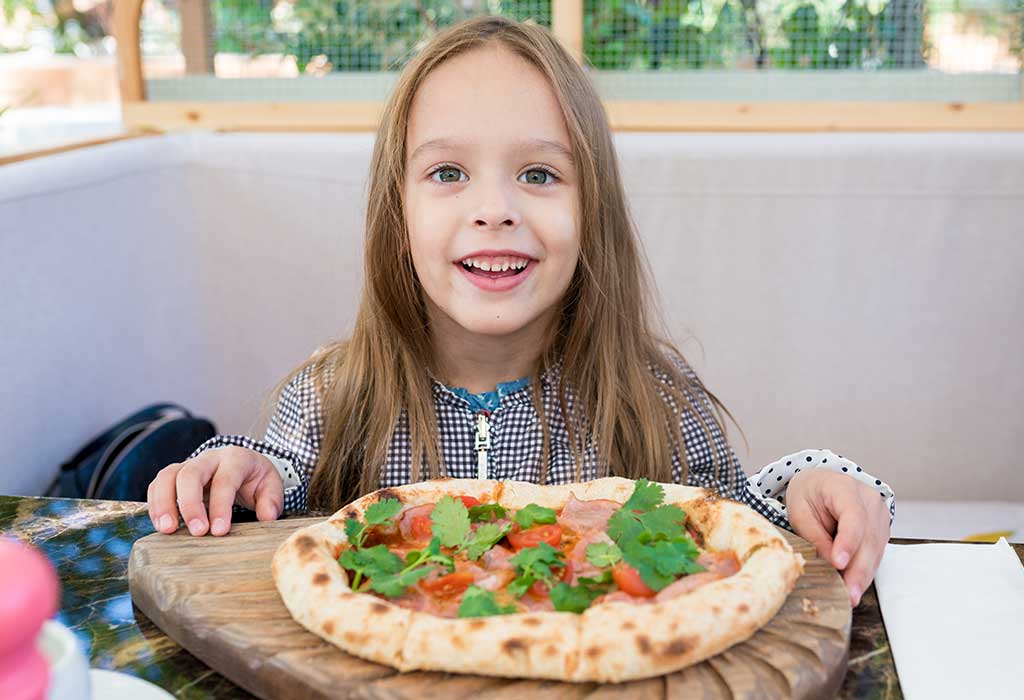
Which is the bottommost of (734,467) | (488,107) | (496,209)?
(734,467)

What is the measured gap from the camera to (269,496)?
3.93 feet

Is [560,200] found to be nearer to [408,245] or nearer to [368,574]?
[408,245]

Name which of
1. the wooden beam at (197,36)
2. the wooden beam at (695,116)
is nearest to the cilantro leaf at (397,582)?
the wooden beam at (695,116)

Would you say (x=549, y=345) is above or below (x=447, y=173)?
below

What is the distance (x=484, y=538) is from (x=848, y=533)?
331 millimetres

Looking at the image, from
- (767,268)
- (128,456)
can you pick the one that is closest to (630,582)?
(128,456)

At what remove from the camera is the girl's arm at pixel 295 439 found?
4.50ft

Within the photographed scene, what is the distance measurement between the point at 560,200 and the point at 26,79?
619 cm

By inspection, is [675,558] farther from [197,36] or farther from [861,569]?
[197,36]

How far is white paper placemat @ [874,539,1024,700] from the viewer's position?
838 mm

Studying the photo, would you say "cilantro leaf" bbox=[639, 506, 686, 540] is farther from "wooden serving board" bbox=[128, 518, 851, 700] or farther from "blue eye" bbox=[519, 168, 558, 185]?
"blue eye" bbox=[519, 168, 558, 185]

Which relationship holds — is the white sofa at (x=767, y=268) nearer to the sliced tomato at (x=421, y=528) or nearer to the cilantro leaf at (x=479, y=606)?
the sliced tomato at (x=421, y=528)

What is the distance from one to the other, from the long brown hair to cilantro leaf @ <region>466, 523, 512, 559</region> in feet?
1.52

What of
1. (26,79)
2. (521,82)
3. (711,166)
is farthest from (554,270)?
(26,79)
